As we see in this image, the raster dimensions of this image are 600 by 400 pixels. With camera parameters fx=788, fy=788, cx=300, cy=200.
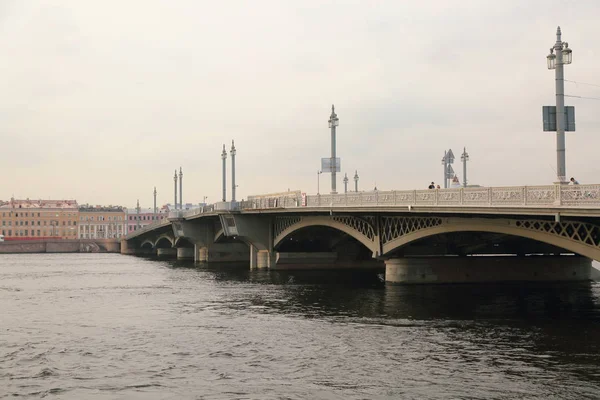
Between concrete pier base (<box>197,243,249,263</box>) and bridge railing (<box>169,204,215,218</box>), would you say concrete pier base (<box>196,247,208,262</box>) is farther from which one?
bridge railing (<box>169,204,215,218</box>)

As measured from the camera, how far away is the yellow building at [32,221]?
191 metres

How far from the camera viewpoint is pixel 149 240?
140 metres

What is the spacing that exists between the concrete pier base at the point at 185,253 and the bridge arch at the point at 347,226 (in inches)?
1968

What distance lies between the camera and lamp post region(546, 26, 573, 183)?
2777cm

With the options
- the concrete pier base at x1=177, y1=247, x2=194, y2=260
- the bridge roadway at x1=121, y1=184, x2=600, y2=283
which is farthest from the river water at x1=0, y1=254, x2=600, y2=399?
the concrete pier base at x1=177, y1=247, x2=194, y2=260

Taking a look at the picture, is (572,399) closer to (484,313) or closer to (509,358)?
(509,358)

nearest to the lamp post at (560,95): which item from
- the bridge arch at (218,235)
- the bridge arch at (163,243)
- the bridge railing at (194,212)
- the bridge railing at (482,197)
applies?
the bridge railing at (482,197)

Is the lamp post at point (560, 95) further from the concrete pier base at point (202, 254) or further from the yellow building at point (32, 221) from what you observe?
the yellow building at point (32, 221)

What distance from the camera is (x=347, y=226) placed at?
51.9m

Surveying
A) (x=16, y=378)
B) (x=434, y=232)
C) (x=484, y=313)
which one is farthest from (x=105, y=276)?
(x=16, y=378)

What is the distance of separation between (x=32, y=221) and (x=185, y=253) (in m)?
93.8

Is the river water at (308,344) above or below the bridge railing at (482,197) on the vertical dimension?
below

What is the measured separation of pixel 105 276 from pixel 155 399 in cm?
5177

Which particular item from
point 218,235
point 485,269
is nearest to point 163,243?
point 218,235
